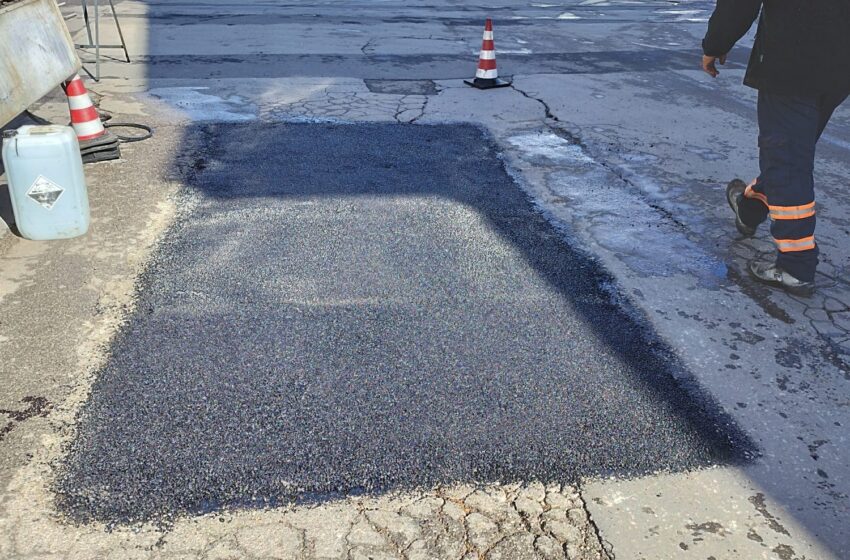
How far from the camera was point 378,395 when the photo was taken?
297cm

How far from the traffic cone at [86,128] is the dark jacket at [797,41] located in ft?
14.4

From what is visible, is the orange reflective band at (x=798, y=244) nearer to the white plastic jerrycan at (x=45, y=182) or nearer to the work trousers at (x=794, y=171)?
the work trousers at (x=794, y=171)

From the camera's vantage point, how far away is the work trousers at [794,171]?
3.86 m

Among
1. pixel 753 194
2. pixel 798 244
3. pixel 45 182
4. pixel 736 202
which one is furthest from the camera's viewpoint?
pixel 736 202

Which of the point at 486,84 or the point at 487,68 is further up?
the point at 487,68

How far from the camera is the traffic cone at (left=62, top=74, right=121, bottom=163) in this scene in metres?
5.54

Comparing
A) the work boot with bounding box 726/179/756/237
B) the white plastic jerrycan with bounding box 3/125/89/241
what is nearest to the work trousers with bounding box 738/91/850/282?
the work boot with bounding box 726/179/756/237

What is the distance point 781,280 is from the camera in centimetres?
394

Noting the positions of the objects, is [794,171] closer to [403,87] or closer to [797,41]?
[797,41]

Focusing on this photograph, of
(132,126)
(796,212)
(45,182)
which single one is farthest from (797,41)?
(132,126)

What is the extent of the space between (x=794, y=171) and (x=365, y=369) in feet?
8.36

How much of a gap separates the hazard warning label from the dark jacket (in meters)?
3.86

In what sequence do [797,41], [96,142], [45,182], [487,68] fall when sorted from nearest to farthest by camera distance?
[797,41], [45,182], [96,142], [487,68]

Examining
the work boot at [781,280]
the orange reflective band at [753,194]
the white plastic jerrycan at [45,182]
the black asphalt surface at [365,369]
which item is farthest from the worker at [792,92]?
the white plastic jerrycan at [45,182]
